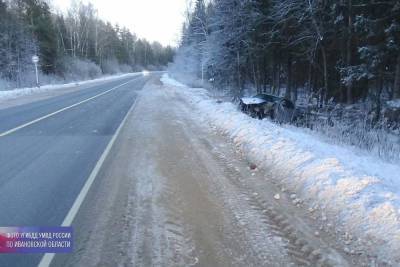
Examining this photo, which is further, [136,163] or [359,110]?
[359,110]

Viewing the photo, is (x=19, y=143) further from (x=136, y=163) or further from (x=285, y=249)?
(x=285, y=249)

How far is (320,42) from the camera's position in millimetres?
21156

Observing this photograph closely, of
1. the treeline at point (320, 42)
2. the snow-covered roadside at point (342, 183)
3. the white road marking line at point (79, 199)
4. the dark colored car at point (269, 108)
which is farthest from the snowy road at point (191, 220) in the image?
the treeline at point (320, 42)

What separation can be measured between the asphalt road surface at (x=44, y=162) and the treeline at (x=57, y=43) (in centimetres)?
2222

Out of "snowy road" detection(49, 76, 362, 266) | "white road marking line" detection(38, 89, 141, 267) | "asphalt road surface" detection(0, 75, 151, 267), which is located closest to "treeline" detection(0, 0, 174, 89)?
"asphalt road surface" detection(0, 75, 151, 267)

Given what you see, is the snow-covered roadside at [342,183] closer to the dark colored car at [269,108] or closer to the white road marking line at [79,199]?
the white road marking line at [79,199]

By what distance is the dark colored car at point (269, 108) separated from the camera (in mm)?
16031

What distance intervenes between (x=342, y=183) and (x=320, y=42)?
17.7 meters

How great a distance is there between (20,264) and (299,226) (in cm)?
341

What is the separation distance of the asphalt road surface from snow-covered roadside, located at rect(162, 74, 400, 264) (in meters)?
3.69

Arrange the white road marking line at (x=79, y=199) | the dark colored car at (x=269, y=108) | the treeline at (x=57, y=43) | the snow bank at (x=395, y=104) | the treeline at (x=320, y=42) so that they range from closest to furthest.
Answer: the white road marking line at (x=79, y=199)
the snow bank at (x=395, y=104)
the dark colored car at (x=269, y=108)
the treeline at (x=320, y=42)
the treeline at (x=57, y=43)

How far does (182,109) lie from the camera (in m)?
17.4

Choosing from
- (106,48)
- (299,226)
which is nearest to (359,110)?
(299,226)

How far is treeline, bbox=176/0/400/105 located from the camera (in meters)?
17.4
